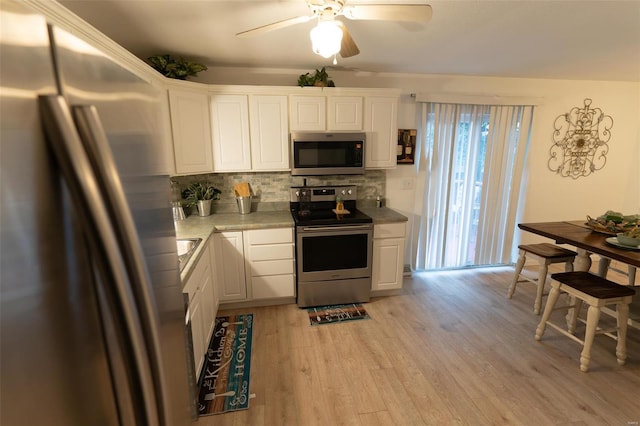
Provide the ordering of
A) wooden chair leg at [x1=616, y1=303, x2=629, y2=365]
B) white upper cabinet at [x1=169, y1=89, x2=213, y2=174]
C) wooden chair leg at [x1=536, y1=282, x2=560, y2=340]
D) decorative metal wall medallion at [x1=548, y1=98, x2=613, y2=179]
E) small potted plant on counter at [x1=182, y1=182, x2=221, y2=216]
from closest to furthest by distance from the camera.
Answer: wooden chair leg at [x1=616, y1=303, x2=629, y2=365] < wooden chair leg at [x1=536, y1=282, x2=560, y2=340] < white upper cabinet at [x1=169, y1=89, x2=213, y2=174] < small potted plant on counter at [x1=182, y1=182, x2=221, y2=216] < decorative metal wall medallion at [x1=548, y1=98, x2=613, y2=179]

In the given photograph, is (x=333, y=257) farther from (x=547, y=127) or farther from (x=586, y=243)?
(x=547, y=127)

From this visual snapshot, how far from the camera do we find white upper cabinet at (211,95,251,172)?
9.37 feet

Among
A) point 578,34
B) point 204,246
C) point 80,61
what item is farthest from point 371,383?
point 578,34

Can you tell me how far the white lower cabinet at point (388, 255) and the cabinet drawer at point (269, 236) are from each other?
2.86 feet

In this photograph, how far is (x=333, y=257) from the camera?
2945 mm

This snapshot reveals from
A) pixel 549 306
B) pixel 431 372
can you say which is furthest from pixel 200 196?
pixel 549 306

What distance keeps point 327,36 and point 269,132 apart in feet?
5.26

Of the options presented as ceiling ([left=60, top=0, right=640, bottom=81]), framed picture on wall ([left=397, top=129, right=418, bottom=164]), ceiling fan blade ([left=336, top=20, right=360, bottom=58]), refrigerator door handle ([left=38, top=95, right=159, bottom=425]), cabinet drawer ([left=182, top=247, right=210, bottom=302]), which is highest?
ceiling ([left=60, top=0, right=640, bottom=81])

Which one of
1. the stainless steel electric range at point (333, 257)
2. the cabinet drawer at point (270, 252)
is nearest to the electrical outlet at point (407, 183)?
the stainless steel electric range at point (333, 257)

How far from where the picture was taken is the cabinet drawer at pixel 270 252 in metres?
2.85

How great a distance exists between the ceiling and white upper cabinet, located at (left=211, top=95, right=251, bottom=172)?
39 cm

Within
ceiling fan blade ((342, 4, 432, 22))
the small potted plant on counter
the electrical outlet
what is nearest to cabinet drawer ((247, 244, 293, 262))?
the small potted plant on counter

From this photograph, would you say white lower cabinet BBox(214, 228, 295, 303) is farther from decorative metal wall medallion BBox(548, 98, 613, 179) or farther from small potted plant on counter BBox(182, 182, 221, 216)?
decorative metal wall medallion BBox(548, 98, 613, 179)

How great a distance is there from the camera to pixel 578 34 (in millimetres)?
2236
